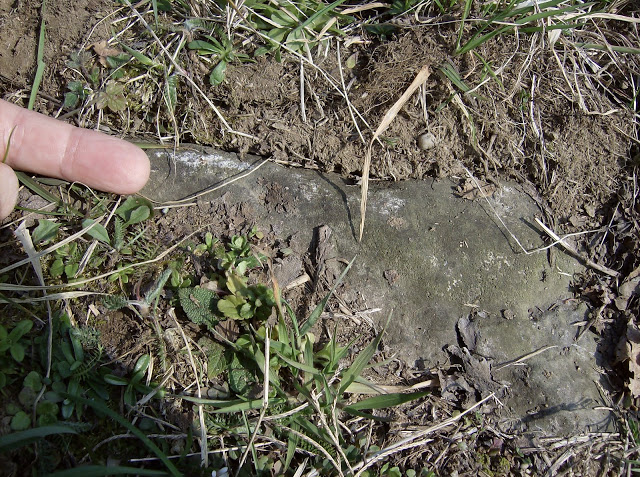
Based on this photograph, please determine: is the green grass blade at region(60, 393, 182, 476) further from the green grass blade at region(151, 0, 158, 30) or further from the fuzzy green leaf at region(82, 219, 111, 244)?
the green grass blade at region(151, 0, 158, 30)

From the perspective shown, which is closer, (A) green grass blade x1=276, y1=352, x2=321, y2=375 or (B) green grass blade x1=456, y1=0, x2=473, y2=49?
(A) green grass blade x1=276, y1=352, x2=321, y2=375

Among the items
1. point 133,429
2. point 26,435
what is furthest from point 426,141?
point 26,435

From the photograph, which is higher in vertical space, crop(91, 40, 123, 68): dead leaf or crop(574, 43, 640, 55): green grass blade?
crop(574, 43, 640, 55): green grass blade

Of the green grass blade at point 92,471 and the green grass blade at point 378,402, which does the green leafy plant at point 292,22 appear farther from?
the green grass blade at point 92,471

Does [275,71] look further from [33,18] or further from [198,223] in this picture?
[33,18]

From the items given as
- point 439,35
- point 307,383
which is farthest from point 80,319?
point 439,35

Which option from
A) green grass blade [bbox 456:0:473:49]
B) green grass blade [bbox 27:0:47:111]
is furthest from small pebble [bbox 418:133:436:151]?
green grass blade [bbox 27:0:47:111]

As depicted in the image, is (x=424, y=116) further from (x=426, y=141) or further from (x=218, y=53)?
(x=218, y=53)
